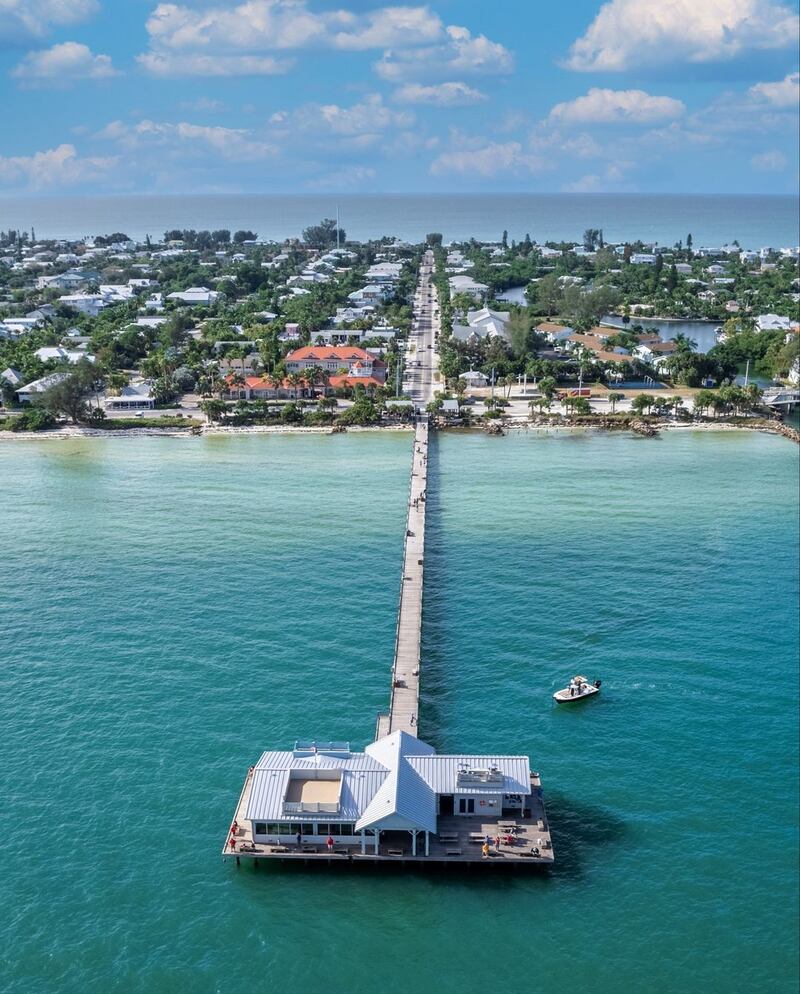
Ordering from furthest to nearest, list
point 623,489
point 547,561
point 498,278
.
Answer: point 498,278 < point 623,489 < point 547,561

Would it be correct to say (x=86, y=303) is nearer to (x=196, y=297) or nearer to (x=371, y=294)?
(x=196, y=297)

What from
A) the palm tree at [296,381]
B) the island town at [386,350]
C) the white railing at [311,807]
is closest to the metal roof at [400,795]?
the white railing at [311,807]

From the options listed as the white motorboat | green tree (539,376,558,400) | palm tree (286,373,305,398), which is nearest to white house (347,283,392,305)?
palm tree (286,373,305,398)

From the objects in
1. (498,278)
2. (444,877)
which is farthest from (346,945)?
(498,278)

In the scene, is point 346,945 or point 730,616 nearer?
point 346,945

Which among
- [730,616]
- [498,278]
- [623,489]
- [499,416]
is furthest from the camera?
[498,278]

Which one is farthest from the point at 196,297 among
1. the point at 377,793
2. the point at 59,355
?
the point at 377,793

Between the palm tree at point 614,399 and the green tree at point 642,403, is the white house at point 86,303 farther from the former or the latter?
the green tree at point 642,403

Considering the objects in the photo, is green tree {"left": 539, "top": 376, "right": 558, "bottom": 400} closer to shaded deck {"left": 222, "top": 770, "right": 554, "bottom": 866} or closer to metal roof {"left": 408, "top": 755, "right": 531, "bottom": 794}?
metal roof {"left": 408, "top": 755, "right": 531, "bottom": 794}

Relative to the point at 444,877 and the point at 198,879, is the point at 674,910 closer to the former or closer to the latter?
the point at 444,877
